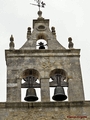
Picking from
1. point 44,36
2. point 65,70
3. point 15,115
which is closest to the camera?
point 15,115

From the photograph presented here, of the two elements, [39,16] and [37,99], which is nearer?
[37,99]

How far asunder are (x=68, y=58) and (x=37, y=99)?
8.31 feet

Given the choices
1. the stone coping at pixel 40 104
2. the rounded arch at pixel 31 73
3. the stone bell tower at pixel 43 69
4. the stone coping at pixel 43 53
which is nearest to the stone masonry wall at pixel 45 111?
the stone coping at pixel 40 104

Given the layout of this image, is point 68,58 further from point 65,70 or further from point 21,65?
point 21,65

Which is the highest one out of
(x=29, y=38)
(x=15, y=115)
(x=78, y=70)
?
(x=29, y=38)

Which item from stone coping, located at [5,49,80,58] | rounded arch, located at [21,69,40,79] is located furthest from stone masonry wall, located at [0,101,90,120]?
stone coping, located at [5,49,80,58]

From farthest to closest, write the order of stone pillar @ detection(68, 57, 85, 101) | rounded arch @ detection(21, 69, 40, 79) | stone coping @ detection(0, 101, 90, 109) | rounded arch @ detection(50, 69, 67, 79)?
rounded arch @ detection(50, 69, 67, 79) < rounded arch @ detection(21, 69, 40, 79) < stone pillar @ detection(68, 57, 85, 101) < stone coping @ detection(0, 101, 90, 109)

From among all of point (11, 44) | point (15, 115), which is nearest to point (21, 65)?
point (11, 44)

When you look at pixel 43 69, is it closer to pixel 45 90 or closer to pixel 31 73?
pixel 31 73

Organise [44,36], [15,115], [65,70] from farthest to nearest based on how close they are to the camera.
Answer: [44,36]
[65,70]
[15,115]

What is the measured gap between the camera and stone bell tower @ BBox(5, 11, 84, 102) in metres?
21.4

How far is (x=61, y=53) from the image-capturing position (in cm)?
2273

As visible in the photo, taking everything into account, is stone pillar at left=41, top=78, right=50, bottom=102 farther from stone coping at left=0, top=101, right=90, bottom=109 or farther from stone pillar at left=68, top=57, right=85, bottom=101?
stone pillar at left=68, top=57, right=85, bottom=101

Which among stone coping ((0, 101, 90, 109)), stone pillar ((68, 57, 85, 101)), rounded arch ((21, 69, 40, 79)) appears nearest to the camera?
stone coping ((0, 101, 90, 109))
